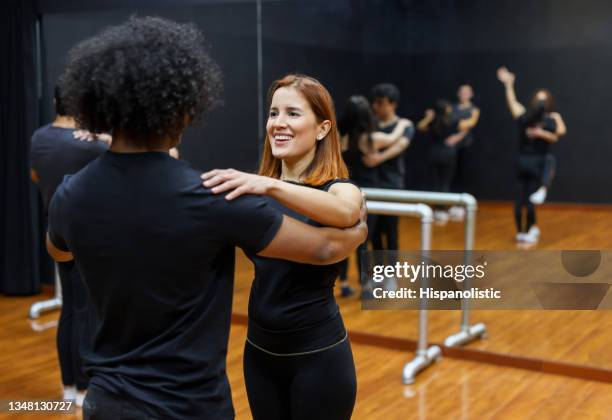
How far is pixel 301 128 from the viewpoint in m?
1.83

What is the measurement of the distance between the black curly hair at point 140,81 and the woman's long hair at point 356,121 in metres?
3.32

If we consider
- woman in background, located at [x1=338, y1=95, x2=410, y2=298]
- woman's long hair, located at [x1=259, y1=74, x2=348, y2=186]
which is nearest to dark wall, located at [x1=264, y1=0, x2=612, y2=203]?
woman in background, located at [x1=338, y1=95, x2=410, y2=298]

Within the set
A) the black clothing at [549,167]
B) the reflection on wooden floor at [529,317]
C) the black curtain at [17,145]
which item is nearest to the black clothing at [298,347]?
the reflection on wooden floor at [529,317]

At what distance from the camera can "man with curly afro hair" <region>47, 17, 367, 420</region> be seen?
113cm

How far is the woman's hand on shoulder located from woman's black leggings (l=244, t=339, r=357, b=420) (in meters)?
0.68

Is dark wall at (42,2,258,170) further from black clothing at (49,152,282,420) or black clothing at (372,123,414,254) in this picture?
black clothing at (49,152,282,420)

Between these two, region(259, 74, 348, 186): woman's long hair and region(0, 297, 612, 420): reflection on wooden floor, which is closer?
region(259, 74, 348, 186): woman's long hair

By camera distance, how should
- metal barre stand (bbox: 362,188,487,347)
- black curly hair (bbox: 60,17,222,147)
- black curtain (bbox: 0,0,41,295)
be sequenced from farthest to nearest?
black curtain (bbox: 0,0,41,295), metal barre stand (bbox: 362,188,487,347), black curly hair (bbox: 60,17,222,147)

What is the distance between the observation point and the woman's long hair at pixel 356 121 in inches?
176

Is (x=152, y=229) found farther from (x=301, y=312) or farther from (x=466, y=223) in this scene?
(x=466, y=223)

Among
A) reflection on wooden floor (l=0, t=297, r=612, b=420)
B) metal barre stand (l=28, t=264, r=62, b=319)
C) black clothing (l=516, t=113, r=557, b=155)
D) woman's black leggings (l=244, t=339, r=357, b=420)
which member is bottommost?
metal barre stand (l=28, t=264, r=62, b=319)

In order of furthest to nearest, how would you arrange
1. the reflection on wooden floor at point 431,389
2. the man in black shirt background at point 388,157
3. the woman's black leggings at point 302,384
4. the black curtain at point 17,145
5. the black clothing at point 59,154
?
the black curtain at point 17,145
the man in black shirt background at point 388,157
the reflection on wooden floor at point 431,389
the black clothing at point 59,154
the woman's black leggings at point 302,384

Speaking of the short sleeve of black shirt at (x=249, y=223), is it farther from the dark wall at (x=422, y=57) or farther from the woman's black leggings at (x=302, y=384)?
the dark wall at (x=422, y=57)

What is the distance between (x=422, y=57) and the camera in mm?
4258
